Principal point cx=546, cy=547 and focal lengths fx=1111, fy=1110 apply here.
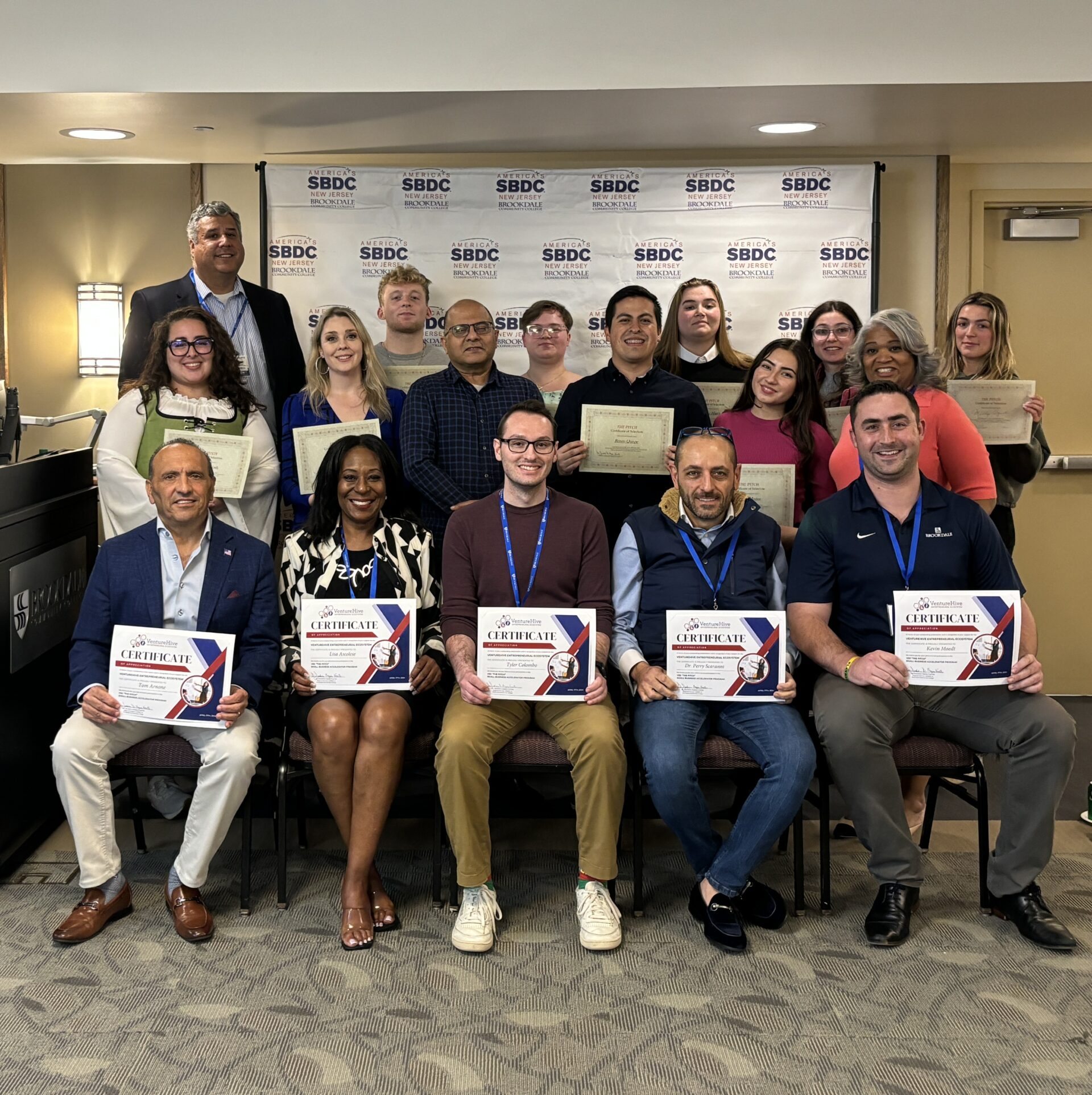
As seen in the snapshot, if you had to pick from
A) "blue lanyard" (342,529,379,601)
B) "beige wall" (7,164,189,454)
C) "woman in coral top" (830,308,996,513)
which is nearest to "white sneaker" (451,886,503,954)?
"blue lanyard" (342,529,379,601)

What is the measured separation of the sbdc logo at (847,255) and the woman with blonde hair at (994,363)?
102cm

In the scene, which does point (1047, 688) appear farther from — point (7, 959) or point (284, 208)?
point (7, 959)

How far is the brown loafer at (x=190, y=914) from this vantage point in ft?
10.2

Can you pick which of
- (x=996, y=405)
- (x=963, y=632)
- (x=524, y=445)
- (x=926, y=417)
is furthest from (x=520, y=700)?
(x=996, y=405)

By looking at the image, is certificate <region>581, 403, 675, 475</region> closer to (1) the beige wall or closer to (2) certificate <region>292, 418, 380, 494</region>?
(2) certificate <region>292, 418, 380, 494</region>

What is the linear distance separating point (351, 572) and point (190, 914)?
108 cm

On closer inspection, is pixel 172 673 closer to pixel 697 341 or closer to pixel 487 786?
pixel 487 786

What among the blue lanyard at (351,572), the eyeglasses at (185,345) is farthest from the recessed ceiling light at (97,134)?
the blue lanyard at (351,572)

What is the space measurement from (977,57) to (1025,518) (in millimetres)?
2694

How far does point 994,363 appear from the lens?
4258 mm

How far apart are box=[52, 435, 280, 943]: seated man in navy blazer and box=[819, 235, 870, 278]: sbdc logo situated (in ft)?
10.6

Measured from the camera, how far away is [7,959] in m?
2.99

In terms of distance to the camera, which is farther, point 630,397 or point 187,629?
point 630,397

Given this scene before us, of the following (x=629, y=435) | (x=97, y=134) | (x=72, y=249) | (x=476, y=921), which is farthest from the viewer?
(x=72, y=249)
